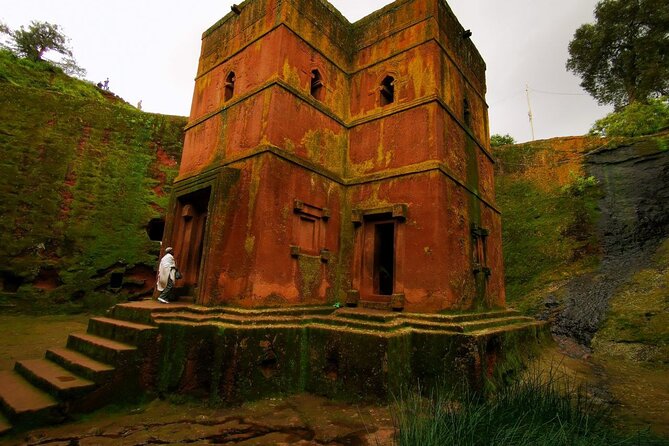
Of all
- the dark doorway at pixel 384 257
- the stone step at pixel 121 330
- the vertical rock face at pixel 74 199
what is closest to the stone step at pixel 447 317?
the dark doorway at pixel 384 257

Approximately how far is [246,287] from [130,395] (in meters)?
2.14

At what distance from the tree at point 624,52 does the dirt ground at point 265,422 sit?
1874cm

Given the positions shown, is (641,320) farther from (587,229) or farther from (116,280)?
(116,280)

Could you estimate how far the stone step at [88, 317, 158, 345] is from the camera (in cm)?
528

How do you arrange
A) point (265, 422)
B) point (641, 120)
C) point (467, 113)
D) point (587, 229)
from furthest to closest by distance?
1. point (641, 120)
2. point (587, 229)
3. point (467, 113)
4. point (265, 422)

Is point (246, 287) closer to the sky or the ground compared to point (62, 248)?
closer to the ground

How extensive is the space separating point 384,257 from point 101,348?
584 centimetres

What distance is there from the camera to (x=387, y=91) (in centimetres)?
834

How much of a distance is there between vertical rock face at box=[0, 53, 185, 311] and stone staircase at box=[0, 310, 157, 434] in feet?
17.4

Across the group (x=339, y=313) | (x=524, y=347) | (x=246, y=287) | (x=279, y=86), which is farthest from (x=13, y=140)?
(x=524, y=347)

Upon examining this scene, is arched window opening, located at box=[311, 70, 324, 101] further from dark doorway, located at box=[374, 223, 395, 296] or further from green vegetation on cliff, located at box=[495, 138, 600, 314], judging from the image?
green vegetation on cliff, located at box=[495, 138, 600, 314]

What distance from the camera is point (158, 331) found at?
213 inches

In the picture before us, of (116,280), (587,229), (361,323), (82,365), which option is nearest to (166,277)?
(82,365)

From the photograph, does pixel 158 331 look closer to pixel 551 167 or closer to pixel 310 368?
pixel 310 368
